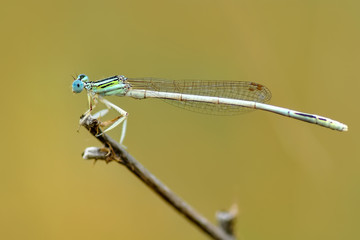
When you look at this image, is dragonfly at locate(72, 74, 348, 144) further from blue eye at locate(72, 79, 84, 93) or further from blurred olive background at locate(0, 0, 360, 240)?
blurred olive background at locate(0, 0, 360, 240)

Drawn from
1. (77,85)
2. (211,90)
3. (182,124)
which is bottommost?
(182,124)

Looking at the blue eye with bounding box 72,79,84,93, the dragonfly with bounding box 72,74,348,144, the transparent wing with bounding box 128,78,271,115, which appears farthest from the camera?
the transparent wing with bounding box 128,78,271,115

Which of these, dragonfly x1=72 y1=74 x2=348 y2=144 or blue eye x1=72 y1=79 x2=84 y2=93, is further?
dragonfly x1=72 y1=74 x2=348 y2=144

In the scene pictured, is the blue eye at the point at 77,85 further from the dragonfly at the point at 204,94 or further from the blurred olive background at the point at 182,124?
the blurred olive background at the point at 182,124

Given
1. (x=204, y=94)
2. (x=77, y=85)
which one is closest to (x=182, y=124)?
(x=204, y=94)

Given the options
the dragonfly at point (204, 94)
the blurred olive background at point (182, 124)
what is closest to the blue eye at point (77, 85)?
the dragonfly at point (204, 94)

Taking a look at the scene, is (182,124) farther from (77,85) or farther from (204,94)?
(77,85)

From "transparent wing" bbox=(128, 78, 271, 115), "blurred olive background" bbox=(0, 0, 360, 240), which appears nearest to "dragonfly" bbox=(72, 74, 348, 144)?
"transparent wing" bbox=(128, 78, 271, 115)

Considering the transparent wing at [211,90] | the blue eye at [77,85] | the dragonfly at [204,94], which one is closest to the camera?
the blue eye at [77,85]

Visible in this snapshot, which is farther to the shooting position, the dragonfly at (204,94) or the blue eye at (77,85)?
the dragonfly at (204,94)
